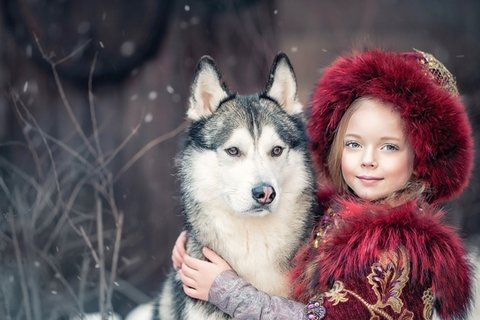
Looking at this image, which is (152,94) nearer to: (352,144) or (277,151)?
(277,151)

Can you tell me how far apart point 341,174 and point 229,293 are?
527 millimetres

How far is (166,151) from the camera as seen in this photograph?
12.3ft

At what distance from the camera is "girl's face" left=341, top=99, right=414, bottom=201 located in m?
1.77

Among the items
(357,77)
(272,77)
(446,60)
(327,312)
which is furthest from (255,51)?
(327,312)

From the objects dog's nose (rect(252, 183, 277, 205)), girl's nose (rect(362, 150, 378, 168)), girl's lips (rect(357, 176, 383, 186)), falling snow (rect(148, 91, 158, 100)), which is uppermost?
girl's nose (rect(362, 150, 378, 168))

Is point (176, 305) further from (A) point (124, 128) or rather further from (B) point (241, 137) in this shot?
(A) point (124, 128)

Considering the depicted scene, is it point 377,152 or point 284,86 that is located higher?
point 284,86

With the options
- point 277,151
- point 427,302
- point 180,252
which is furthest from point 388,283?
point 180,252

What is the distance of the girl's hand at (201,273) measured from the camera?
6.09 ft

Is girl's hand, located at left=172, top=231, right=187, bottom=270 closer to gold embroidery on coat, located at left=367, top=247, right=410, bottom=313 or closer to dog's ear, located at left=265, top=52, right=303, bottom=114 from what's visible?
dog's ear, located at left=265, top=52, right=303, bottom=114

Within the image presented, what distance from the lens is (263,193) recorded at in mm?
1784

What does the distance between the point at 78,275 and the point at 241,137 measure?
2.13m

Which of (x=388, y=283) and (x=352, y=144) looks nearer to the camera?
(x=388, y=283)

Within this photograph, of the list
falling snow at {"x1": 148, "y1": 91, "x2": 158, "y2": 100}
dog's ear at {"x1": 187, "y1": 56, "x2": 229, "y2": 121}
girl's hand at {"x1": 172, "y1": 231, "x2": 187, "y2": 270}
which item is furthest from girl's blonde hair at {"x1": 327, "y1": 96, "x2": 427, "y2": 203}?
falling snow at {"x1": 148, "y1": 91, "x2": 158, "y2": 100}
